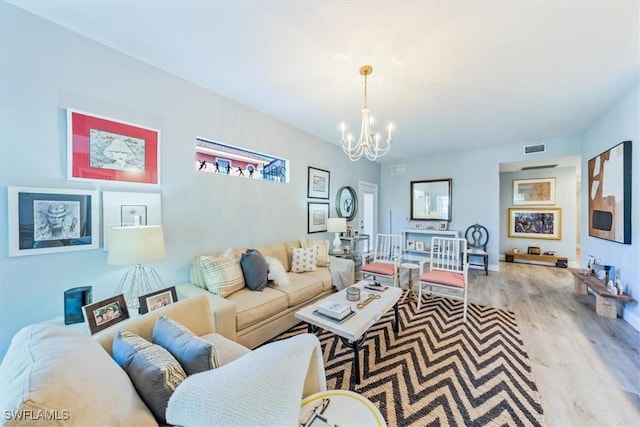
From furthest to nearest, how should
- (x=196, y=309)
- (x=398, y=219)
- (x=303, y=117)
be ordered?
(x=398, y=219), (x=303, y=117), (x=196, y=309)

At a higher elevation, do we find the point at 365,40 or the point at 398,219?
the point at 365,40

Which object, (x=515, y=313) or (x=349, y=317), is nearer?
(x=349, y=317)

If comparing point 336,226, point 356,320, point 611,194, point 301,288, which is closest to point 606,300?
point 611,194

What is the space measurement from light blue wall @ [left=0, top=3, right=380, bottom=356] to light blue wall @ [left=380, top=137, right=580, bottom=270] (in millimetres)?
4124

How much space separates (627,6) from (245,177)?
3532 millimetres

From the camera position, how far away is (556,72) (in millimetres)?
2332

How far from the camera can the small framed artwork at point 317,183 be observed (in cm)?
422

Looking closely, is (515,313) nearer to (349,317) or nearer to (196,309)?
(349,317)

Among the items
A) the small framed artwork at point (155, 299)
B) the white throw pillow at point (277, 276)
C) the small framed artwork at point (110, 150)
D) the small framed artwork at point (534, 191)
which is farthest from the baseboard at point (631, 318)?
the small framed artwork at point (110, 150)

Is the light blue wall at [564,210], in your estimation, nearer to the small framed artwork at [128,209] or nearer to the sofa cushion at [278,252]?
the sofa cushion at [278,252]

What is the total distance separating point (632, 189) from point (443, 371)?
2.96 metres

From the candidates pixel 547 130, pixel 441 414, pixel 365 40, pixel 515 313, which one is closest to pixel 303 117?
pixel 365 40

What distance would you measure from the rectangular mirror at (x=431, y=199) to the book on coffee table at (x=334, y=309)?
4590 mm

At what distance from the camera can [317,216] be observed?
14.4ft
